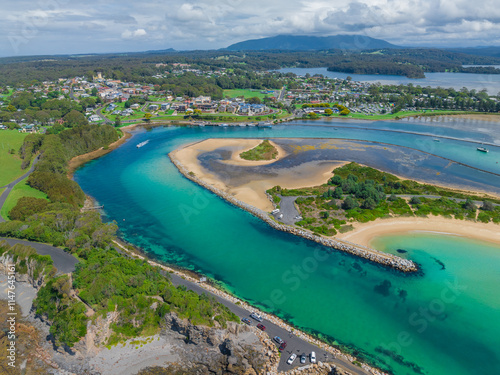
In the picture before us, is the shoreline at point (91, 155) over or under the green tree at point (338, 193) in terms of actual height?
over

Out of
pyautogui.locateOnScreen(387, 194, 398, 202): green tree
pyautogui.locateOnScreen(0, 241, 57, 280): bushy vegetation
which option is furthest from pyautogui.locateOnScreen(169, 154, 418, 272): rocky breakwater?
pyautogui.locateOnScreen(0, 241, 57, 280): bushy vegetation

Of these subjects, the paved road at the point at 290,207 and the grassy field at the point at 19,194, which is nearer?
the grassy field at the point at 19,194

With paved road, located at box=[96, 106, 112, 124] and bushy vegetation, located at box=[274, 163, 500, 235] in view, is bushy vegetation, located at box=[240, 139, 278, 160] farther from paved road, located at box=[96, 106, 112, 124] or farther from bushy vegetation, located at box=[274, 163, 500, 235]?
paved road, located at box=[96, 106, 112, 124]

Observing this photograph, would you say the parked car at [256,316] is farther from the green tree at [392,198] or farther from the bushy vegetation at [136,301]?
the green tree at [392,198]

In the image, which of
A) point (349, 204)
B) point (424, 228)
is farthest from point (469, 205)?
point (349, 204)

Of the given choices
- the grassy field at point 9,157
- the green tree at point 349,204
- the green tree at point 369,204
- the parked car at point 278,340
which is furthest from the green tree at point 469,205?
the grassy field at point 9,157

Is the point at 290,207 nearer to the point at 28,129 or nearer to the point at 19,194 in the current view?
the point at 19,194

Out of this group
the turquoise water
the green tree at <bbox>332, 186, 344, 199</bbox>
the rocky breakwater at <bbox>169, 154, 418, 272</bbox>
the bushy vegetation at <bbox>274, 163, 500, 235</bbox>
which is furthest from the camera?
the green tree at <bbox>332, 186, 344, 199</bbox>
